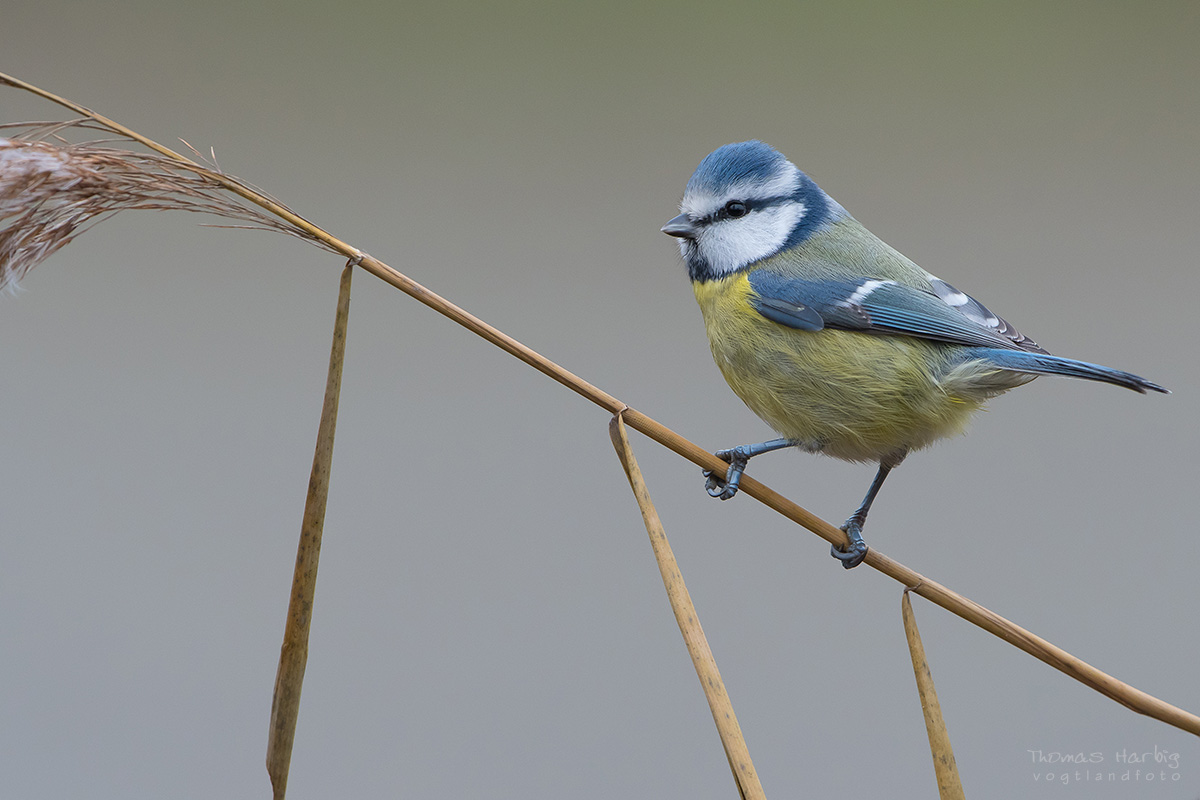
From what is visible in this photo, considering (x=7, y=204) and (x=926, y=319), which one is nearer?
(x=7, y=204)

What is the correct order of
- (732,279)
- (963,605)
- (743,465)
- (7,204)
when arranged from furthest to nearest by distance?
1. (732,279)
2. (743,465)
3. (963,605)
4. (7,204)

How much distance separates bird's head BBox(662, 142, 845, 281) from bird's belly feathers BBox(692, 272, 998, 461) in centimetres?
5

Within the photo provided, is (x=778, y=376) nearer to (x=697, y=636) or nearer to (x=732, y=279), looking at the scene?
(x=732, y=279)

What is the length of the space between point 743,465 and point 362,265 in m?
0.35

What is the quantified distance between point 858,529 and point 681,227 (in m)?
0.33

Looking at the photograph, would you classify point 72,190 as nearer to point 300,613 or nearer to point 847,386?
point 300,613

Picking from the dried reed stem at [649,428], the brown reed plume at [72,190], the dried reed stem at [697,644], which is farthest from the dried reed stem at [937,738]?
the brown reed plume at [72,190]

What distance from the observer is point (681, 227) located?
79 cm

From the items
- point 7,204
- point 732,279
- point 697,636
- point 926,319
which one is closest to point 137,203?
point 7,204

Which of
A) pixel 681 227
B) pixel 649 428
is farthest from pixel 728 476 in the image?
pixel 681 227

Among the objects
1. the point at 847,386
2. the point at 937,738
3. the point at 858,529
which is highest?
the point at 847,386

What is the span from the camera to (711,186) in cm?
77

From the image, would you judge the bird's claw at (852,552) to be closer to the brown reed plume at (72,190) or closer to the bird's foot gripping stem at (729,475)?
the bird's foot gripping stem at (729,475)

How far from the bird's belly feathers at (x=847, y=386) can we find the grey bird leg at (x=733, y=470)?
1.9 inches
